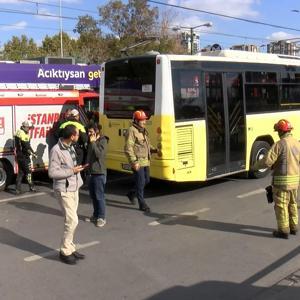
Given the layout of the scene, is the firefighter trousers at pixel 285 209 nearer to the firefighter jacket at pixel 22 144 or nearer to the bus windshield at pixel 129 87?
the bus windshield at pixel 129 87

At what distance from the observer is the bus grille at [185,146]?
10195mm

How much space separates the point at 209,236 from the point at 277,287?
7.14 ft

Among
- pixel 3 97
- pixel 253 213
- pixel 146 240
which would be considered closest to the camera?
pixel 146 240

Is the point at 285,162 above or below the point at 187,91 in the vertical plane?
below

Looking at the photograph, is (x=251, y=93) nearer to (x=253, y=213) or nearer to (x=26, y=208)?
(x=253, y=213)

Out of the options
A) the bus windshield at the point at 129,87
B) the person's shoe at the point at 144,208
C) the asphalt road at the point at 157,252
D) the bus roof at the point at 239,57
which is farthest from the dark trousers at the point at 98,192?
the bus roof at the point at 239,57

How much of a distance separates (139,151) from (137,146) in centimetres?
9

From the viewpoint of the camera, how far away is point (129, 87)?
10.9m

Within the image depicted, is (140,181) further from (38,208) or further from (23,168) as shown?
(23,168)

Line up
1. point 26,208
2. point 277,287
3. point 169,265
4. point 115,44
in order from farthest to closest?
point 115,44, point 26,208, point 169,265, point 277,287

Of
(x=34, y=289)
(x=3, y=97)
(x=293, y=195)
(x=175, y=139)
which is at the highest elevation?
(x=3, y=97)

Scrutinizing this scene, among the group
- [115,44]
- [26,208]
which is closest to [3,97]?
[26,208]

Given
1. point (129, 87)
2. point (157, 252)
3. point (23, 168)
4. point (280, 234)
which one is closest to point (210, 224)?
point (280, 234)

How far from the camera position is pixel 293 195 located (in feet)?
24.9
